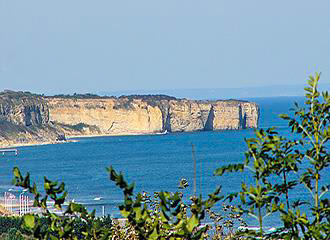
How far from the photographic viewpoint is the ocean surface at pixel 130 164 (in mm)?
56031

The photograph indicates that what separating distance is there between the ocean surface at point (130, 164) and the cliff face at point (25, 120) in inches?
311

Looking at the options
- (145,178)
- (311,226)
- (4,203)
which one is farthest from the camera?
(145,178)

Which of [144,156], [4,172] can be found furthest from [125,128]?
[4,172]

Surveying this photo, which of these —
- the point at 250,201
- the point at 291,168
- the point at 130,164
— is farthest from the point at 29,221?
the point at 130,164

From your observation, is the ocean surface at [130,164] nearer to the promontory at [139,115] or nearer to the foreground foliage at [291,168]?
the promontory at [139,115]

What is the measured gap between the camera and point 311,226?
16.1 feet

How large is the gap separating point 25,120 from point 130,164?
196 feet

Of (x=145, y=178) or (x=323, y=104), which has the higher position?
(x=323, y=104)

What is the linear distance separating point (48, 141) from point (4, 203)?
85994 millimetres

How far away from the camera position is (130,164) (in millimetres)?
84312

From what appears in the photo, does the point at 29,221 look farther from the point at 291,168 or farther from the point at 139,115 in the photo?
the point at 139,115

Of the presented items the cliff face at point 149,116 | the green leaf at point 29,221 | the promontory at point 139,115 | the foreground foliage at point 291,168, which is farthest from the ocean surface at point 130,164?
the green leaf at point 29,221

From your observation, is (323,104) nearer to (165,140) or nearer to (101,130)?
(165,140)

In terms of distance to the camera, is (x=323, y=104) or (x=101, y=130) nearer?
(x=323, y=104)
